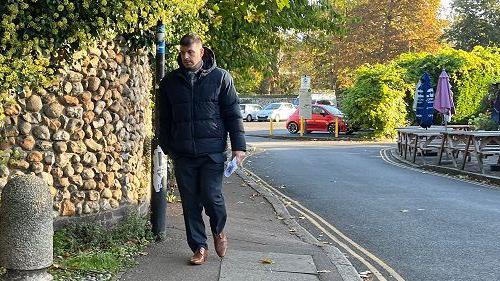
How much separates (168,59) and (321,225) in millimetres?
3247

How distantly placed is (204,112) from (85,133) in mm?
1359

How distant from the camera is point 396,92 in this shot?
31000 mm

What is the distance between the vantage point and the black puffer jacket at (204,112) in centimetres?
543

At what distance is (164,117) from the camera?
5707 mm

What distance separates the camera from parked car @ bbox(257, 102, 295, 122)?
2115 inches

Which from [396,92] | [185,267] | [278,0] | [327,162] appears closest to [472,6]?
[396,92]

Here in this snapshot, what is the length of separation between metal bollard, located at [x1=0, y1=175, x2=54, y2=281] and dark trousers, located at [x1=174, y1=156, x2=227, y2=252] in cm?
143

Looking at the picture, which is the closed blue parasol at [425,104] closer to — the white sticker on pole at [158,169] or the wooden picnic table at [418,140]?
the wooden picnic table at [418,140]

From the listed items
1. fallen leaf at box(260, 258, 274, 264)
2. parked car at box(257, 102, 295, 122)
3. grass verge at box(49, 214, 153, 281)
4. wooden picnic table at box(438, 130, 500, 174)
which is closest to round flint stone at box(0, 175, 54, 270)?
grass verge at box(49, 214, 153, 281)

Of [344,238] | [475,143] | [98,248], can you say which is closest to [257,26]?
[344,238]

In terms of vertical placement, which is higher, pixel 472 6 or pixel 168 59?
pixel 472 6

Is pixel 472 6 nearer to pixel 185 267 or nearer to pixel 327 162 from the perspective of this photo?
pixel 327 162

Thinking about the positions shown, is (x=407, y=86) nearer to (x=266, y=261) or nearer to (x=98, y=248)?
(x=266, y=261)

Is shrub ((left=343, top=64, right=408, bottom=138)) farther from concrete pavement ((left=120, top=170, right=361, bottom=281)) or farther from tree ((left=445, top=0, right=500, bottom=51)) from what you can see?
tree ((left=445, top=0, right=500, bottom=51))
